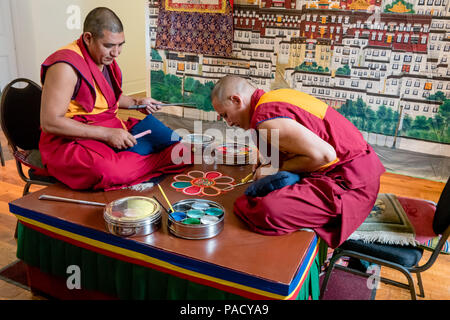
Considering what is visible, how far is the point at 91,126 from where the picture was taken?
1.94 metres

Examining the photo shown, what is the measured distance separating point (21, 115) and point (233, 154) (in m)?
1.25

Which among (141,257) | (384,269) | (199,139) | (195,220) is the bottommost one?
(384,269)

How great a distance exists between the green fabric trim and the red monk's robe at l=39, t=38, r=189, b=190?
0.33 meters

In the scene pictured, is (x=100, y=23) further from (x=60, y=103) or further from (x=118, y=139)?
(x=118, y=139)

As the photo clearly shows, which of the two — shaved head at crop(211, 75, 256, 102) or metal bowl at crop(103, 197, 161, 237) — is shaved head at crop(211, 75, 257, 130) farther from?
metal bowl at crop(103, 197, 161, 237)

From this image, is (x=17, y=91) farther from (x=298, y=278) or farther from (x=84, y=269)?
(x=298, y=278)

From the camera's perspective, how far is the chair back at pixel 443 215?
54.5 inches

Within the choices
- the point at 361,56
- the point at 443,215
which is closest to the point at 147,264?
the point at 443,215

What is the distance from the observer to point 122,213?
1492 millimetres

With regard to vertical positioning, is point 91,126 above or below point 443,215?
above

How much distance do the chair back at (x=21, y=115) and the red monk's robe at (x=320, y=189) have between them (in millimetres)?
1329

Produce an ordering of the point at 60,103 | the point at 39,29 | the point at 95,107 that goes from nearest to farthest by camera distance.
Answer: the point at 60,103, the point at 95,107, the point at 39,29

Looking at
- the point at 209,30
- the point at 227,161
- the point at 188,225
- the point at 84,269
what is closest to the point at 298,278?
the point at 188,225

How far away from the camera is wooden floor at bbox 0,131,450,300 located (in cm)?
184
